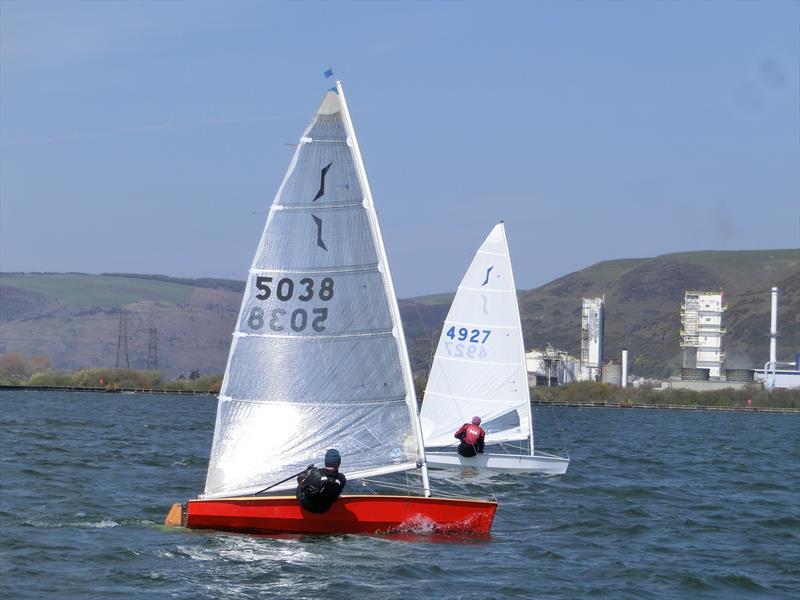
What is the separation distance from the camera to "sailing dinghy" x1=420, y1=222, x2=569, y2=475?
104ft

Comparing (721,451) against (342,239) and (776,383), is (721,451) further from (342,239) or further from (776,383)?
(776,383)

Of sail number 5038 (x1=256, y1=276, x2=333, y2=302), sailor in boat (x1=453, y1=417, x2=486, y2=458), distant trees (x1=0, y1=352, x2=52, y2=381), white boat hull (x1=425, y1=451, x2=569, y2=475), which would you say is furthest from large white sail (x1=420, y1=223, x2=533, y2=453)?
distant trees (x1=0, y1=352, x2=52, y2=381)

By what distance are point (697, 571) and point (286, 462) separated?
6083 mm

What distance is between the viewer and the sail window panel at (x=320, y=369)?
719 inches

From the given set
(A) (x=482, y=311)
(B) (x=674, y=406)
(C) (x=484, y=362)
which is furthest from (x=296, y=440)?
(B) (x=674, y=406)

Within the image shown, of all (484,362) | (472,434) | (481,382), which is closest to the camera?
(472,434)

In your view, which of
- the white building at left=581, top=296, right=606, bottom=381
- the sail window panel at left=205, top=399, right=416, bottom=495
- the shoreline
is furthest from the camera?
the white building at left=581, top=296, right=606, bottom=381

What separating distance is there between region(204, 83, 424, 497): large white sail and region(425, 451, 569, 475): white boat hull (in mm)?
10243

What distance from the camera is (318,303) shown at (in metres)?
18.3

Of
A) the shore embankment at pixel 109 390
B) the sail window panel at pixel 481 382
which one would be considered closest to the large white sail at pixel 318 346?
the sail window panel at pixel 481 382

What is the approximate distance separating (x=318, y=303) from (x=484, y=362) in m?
14.2

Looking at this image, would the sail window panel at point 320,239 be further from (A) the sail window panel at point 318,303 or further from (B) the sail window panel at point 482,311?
(B) the sail window panel at point 482,311

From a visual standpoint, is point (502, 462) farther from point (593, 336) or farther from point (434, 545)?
point (593, 336)

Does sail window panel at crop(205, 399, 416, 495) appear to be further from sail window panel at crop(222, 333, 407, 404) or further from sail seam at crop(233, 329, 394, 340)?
sail seam at crop(233, 329, 394, 340)
